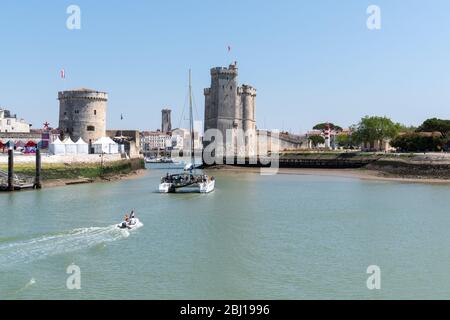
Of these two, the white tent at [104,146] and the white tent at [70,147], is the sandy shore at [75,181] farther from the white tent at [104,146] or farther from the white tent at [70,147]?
the white tent at [70,147]

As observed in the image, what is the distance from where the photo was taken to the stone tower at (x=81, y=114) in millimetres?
76188

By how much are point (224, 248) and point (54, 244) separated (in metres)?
7.11

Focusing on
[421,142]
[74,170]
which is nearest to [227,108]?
[421,142]

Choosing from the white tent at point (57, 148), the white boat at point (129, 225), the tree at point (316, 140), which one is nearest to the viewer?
the white boat at point (129, 225)

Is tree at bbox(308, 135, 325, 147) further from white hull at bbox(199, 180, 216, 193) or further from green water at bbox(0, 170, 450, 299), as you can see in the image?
green water at bbox(0, 170, 450, 299)

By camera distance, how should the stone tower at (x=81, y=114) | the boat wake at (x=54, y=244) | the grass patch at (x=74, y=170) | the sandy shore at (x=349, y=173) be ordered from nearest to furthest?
the boat wake at (x=54, y=244), the grass patch at (x=74, y=170), the sandy shore at (x=349, y=173), the stone tower at (x=81, y=114)

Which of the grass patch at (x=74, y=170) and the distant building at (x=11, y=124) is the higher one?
the distant building at (x=11, y=124)

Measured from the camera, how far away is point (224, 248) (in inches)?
920

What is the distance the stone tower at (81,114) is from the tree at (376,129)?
1764 inches

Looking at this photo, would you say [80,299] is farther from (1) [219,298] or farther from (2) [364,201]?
(2) [364,201]

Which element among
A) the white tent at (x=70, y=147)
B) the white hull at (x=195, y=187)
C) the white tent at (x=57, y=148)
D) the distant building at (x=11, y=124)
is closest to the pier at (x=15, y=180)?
the white hull at (x=195, y=187)

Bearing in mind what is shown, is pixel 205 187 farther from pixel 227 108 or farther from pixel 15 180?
pixel 227 108

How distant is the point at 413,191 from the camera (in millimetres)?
49000

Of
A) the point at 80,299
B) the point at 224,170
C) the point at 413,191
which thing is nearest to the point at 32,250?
the point at 80,299
